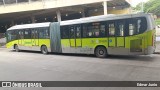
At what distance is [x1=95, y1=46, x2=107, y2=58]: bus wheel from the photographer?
1579 centimetres

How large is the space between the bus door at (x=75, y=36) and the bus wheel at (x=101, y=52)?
1.54 m

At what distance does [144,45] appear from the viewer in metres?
13.9

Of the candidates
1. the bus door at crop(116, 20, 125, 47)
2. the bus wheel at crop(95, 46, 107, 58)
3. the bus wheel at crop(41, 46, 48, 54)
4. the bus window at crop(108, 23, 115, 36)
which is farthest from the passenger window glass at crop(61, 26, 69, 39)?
the bus door at crop(116, 20, 125, 47)

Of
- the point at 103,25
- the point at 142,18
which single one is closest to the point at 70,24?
the point at 103,25

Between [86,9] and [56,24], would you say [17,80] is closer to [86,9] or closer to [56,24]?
[56,24]

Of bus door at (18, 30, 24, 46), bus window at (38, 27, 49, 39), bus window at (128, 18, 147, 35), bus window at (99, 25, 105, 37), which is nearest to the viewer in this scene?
bus window at (128, 18, 147, 35)

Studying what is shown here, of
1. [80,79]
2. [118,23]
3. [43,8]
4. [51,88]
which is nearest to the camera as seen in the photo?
[51,88]

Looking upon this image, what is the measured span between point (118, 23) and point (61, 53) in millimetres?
6568

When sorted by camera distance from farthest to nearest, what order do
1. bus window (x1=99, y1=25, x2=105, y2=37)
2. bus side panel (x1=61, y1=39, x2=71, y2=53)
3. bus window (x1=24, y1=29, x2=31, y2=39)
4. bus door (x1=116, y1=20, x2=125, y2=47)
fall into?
bus window (x1=24, y1=29, x2=31, y2=39) < bus side panel (x1=61, y1=39, x2=71, y2=53) < bus window (x1=99, y1=25, x2=105, y2=37) < bus door (x1=116, y1=20, x2=125, y2=47)

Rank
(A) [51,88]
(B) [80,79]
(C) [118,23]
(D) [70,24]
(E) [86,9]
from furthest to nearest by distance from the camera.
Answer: (E) [86,9], (D) [70,24], (C) [118,23], (B) [80,79], (A) [51,88]

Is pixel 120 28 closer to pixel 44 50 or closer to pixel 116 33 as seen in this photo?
pixel 116 33

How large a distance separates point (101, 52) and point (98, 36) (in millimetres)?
1132

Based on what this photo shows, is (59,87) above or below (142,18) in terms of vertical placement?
below

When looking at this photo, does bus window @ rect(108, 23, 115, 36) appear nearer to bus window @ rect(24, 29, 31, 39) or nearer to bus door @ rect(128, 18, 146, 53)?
bus door @ rect(128, 18, 146, 53)
